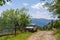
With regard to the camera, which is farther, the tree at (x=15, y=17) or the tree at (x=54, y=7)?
the tree at (x=15, y=17)

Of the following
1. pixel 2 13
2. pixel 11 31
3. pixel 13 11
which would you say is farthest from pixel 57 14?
pixel 2 13

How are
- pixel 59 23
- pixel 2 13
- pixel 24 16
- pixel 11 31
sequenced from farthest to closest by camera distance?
pixel 2 13 → pixel 24 16 → pixel 59 23 → pixel 11 31

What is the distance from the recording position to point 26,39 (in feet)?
68.9

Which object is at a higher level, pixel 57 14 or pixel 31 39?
pixel 57 14

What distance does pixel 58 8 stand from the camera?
29203 mm

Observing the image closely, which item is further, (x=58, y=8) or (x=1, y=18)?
(x=1, y=18)

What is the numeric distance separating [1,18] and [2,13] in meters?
3.85

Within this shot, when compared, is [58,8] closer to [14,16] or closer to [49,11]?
[49,11]

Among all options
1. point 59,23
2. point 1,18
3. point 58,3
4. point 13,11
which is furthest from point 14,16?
point 58,3

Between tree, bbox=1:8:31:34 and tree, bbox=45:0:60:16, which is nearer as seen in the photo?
tree, bbox=45:0:60:16

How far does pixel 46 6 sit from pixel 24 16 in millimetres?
23382

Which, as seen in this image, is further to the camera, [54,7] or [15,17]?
[15,17]

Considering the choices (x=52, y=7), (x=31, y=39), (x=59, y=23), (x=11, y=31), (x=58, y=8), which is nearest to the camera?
(x=31, y=39)

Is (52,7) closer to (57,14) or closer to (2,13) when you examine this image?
(57,14)
